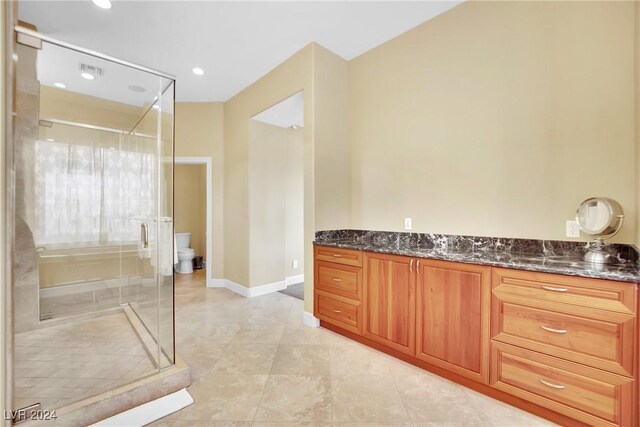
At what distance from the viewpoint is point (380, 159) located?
288 centimetres

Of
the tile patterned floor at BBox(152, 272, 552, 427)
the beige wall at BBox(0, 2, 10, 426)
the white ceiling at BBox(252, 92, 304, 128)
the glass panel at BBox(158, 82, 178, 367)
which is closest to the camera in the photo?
the beige wall at BBox(0, 2, 10, 426)

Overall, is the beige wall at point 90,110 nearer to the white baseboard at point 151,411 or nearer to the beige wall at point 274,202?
the beige wall at point 274,202

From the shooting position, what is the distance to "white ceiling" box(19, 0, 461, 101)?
2320mm

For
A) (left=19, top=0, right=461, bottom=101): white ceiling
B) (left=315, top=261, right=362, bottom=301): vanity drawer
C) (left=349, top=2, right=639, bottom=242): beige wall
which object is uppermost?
(left=19, top=0, right=461, bottom=101): white ceiling

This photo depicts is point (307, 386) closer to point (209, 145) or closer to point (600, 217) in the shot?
point (600, 217)

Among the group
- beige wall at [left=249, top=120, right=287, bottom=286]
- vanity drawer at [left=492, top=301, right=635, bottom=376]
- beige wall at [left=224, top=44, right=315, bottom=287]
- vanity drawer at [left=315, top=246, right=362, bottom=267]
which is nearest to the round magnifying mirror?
vanity drawer at [left=492, top=301, right=635, bottom=376]

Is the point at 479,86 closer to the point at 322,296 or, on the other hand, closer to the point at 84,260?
the point at 322,296

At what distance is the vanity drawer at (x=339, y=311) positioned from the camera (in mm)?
2482

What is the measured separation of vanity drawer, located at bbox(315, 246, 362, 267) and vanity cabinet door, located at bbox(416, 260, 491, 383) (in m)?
0.61

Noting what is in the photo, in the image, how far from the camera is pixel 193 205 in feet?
19.8

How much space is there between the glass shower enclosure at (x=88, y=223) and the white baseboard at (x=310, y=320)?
1.39 m

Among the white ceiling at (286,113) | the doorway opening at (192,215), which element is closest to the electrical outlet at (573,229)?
the white ceiling at (286,113)

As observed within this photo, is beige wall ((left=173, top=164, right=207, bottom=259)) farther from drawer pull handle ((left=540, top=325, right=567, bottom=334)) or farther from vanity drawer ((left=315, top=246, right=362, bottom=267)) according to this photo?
drawer pull handle ((left=540, top=325, right=567, bottom=334))

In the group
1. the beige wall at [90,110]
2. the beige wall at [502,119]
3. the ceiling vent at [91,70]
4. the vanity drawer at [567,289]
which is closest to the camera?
the vanity drawer at [567,289]
